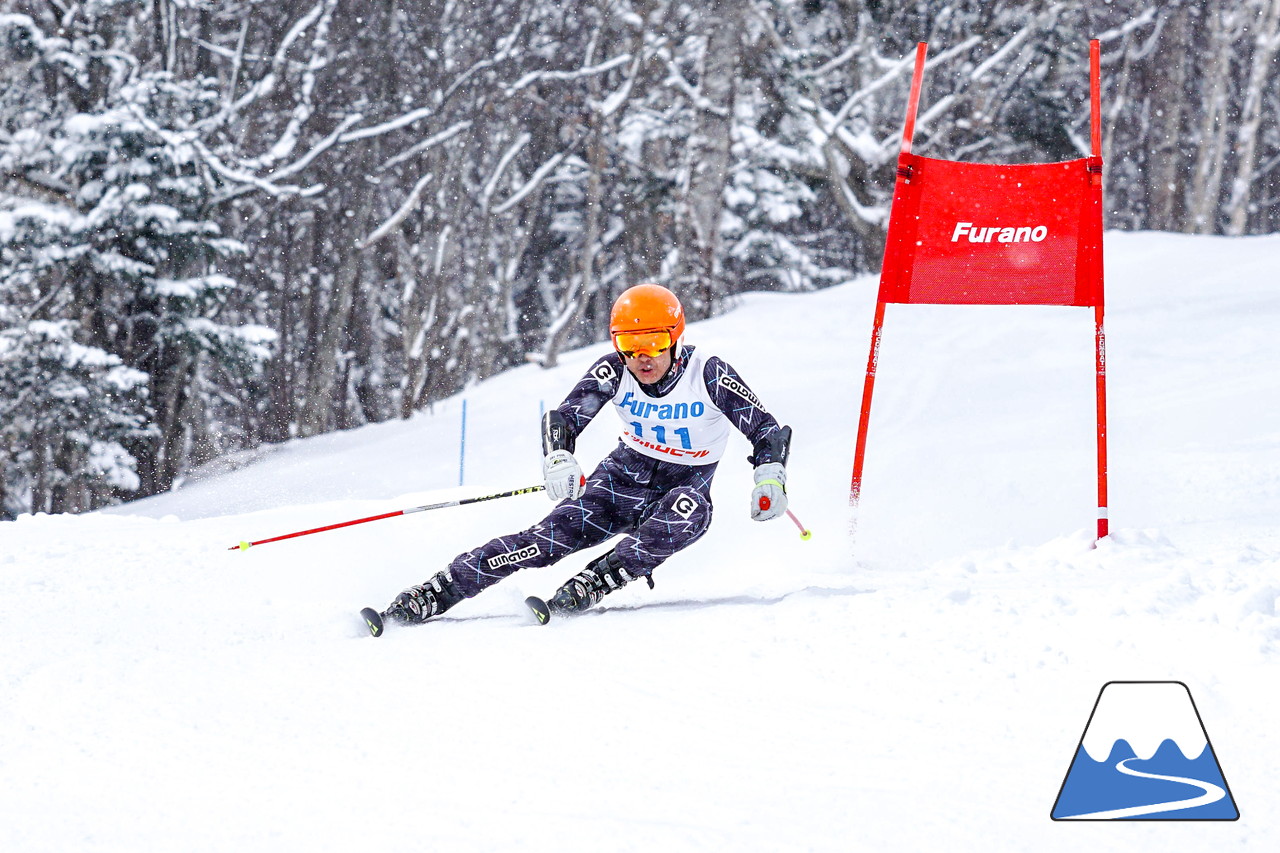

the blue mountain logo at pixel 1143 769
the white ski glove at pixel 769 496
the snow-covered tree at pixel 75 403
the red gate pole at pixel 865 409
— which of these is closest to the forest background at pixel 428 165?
the snow-covered tree at pixel 75 403

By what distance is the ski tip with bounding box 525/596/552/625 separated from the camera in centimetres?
464

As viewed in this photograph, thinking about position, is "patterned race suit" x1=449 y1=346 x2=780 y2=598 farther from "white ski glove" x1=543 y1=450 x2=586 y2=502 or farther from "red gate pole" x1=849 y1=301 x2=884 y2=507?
"red gate pole" x1=849 y1=301 x2=884 y2=507

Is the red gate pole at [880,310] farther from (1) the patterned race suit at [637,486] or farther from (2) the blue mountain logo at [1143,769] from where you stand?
(2) the blue mountain logo at [1143,769]

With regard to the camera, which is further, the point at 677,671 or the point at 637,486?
the point at 637,486

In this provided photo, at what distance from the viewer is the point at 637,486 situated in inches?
208

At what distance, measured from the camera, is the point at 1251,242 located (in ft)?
50.7

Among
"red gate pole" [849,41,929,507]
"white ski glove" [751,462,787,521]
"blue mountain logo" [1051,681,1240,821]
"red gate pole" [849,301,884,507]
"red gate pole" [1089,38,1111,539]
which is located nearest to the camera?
"blue mountain logo" [1051,681,1240,821]

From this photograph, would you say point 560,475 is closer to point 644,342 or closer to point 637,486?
point 637,486

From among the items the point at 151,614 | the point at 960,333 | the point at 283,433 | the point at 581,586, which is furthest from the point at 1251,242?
the point at 283,433

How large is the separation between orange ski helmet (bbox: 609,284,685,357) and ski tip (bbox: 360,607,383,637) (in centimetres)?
148

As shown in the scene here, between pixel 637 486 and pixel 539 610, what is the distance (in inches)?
34.3

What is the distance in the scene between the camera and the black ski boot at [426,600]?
15.7 feet

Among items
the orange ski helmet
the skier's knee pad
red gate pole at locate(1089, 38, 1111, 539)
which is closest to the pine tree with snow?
the orange ski helmet

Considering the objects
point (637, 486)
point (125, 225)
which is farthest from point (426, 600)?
point (125, 225)
